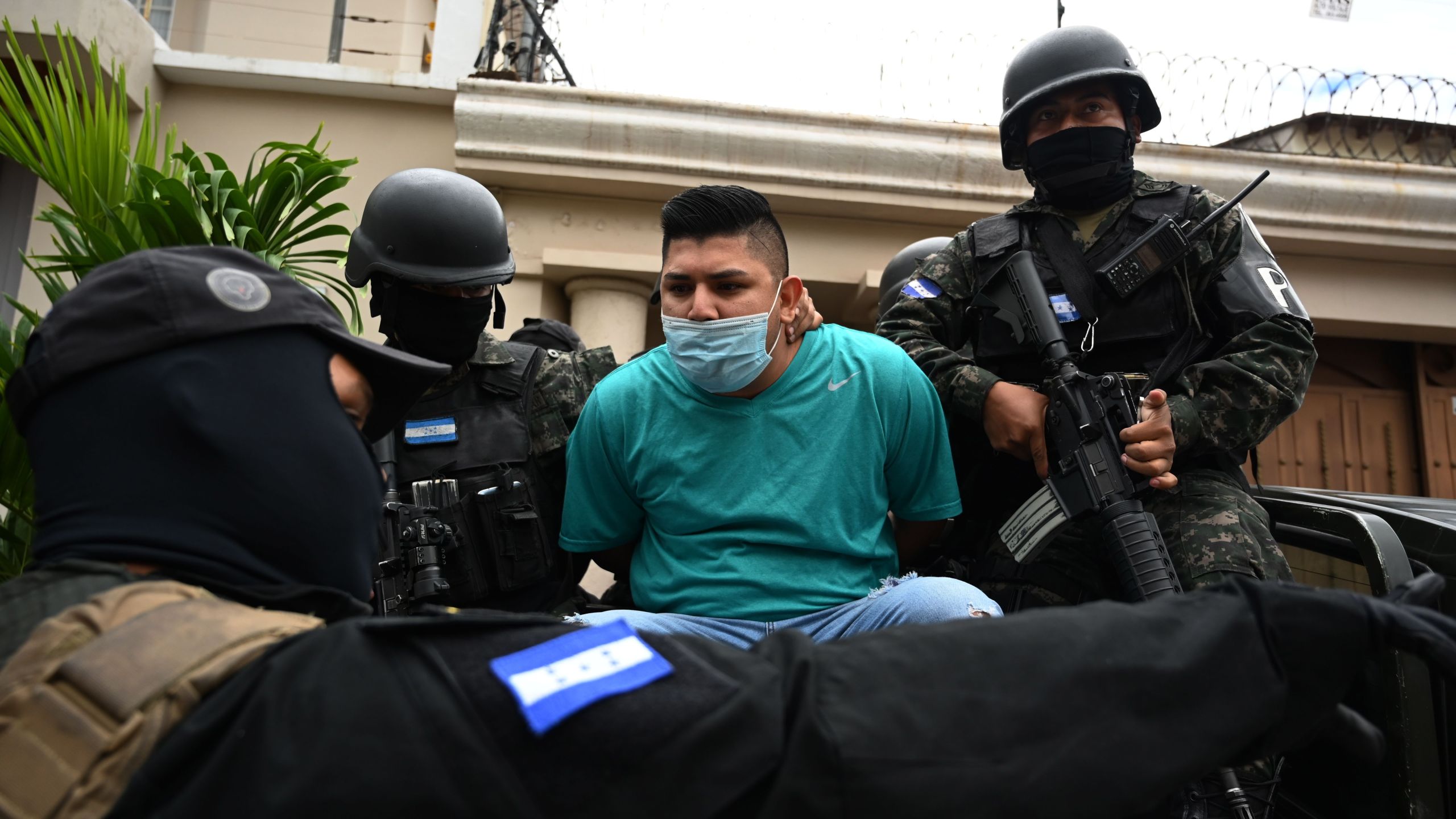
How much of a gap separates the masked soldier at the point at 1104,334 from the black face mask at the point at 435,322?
1.13 metres

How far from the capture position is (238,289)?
110cm

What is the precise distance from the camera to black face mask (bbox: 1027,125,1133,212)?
2.52m

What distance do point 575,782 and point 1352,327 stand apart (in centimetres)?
703

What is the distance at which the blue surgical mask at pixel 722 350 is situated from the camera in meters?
2.14

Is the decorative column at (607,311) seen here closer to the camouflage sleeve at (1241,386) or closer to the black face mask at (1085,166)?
the black face mask at (1085,166)

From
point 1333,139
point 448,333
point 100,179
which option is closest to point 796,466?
point 448,333

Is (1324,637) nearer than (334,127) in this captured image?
Yes

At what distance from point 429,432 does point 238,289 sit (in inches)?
62.9

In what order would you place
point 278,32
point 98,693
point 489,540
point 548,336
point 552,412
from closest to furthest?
point 98,693, point 489,540, point 552,412, point 548,336, point 278,32

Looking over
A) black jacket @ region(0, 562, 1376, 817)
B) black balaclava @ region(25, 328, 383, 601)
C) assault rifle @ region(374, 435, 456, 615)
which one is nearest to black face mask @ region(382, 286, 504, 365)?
assault rifle @ region(374, 435, 456, 615)

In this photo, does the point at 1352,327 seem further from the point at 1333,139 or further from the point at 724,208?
the point at 724,208

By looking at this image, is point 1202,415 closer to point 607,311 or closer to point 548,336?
point 548,336

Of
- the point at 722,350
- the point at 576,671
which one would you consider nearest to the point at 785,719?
the point at 576,671

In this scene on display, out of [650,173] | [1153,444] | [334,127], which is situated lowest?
[1153,444]
